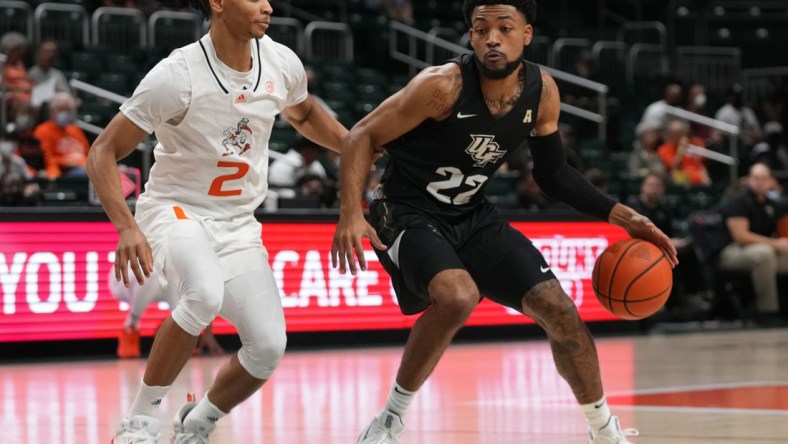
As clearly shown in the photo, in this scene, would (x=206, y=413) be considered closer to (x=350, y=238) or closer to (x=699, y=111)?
(x=350, y=238)

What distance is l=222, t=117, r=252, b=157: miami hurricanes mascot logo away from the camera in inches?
217

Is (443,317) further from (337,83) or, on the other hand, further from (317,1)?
(317,1)

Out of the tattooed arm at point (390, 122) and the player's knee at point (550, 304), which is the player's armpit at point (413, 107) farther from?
the player's knee at point (550, 304)

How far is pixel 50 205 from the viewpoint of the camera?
1175 centimetres

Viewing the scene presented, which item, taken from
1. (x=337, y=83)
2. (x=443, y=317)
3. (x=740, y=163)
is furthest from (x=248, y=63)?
(x=740, y=163)

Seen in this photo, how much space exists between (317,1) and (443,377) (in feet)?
39.3

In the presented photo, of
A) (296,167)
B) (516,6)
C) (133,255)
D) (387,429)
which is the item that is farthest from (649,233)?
(296,167)

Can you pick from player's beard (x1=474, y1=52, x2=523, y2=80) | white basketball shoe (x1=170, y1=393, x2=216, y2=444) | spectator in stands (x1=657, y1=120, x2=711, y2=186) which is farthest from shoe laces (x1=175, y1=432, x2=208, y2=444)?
spectator in stands (x1=657, y1=120, x2=711, y2=186)

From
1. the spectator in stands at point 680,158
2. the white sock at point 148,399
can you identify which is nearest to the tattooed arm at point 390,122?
the white sock at point 148,399

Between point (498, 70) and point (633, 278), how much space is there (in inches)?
42.0

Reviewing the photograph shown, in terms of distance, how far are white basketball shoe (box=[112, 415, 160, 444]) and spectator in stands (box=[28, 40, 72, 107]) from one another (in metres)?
9.24

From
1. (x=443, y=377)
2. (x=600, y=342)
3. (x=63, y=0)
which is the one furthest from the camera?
(x=63, y=0)

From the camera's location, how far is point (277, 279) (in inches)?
465

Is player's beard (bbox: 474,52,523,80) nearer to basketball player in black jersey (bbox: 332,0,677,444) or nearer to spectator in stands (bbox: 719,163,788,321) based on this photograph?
basketball player in black jersey (bbox: 332,0,677,444)
